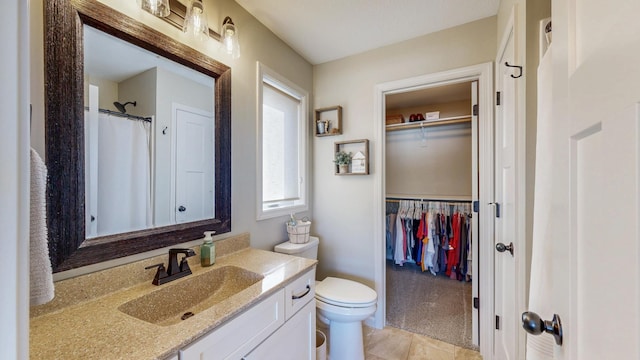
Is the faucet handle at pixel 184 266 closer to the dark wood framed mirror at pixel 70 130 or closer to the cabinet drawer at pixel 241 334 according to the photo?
the dark wood framed mirror at pixel 70 130

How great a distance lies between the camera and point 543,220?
82cm

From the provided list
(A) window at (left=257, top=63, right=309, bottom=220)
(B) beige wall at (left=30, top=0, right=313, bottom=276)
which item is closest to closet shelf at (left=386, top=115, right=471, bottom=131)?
(A) window at (left=257, top=63, right=309, bottom=220)

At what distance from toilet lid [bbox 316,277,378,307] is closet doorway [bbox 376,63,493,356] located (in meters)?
0.37

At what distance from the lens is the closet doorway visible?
1796 millimetres

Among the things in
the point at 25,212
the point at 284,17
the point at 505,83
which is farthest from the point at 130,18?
the point at 505,83

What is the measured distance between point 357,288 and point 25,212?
1.80 metres

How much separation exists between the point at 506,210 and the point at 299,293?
1216 millimetres

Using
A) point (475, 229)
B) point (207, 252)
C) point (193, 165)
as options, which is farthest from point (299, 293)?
point (475, 229)

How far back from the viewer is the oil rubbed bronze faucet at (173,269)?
1109 mm

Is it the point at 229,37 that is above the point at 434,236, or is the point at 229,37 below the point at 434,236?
above

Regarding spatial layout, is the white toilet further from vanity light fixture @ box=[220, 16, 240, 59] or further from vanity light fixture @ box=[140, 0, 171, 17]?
vanity light fixture @ box=[140, 0, 171, 17]

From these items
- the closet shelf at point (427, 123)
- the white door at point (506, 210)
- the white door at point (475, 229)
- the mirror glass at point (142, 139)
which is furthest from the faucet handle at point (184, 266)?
the closet shelf at point (427, 123)

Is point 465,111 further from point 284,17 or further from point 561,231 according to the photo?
point 561,231

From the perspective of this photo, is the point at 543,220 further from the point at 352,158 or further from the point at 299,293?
the point at 352,158
